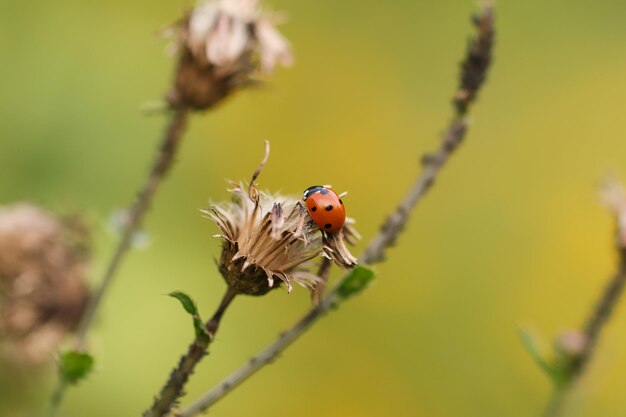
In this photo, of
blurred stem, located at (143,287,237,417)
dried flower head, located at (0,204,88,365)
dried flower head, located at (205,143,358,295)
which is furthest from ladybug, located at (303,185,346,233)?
dried flower head, located at (0,204,88,365)

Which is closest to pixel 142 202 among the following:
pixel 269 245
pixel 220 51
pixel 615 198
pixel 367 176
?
pixel 220 51

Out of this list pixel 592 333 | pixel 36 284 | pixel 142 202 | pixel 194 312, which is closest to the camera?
pixel 194 312

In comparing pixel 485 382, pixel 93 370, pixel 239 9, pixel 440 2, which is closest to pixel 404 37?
pixel 440 2

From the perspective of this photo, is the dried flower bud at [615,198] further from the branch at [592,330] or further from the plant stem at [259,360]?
the plant stem at [259,360]

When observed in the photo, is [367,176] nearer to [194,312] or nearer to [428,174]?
[428,174]

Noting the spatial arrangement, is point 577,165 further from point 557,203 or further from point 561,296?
point 561,296

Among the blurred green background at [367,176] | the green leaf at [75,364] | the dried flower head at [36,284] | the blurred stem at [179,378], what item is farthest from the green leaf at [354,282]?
the blurred green background at [367,176]
